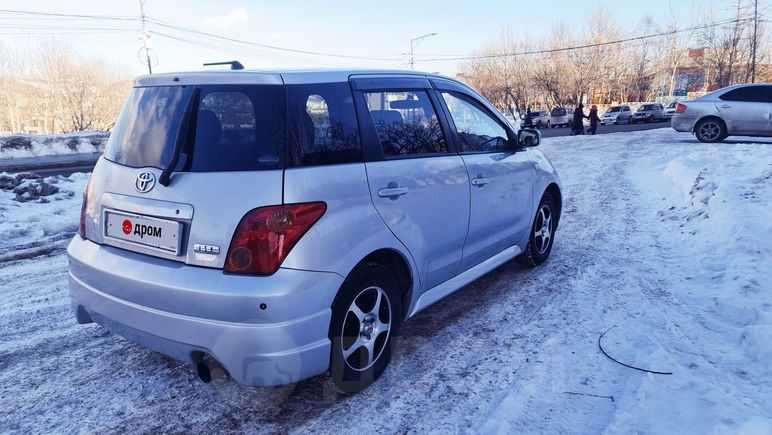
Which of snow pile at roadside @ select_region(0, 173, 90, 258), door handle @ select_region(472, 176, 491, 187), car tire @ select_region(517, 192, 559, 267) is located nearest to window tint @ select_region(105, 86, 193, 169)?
door handle @ select_region(472, 176, 491, 187)

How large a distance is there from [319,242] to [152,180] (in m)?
0.93

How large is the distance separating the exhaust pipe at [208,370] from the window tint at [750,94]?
16230 mm

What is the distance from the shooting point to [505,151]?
13.9ft

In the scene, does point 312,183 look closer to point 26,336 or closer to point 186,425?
point 186,425

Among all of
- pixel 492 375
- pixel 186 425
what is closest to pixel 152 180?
pixel 186 425

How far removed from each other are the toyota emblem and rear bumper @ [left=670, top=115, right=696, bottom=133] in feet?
53.5

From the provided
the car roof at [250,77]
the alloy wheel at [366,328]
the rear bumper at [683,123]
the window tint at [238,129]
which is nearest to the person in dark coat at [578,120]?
the rear bumper at [683,123]

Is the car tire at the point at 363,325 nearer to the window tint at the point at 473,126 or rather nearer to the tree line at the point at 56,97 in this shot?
the window tint at the point at 473,126

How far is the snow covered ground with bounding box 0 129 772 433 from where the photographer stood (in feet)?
8.45

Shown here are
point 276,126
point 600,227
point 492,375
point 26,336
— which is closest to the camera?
point 276,126

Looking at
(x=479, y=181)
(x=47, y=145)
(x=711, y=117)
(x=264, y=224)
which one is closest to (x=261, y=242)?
(x=264, y=224)

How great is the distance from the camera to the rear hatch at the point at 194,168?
237 cm

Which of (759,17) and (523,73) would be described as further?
(523,73)

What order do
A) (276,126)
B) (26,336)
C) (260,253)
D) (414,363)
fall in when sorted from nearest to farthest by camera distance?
(260,253)
(276,126)
(414,363)
(26,336)
